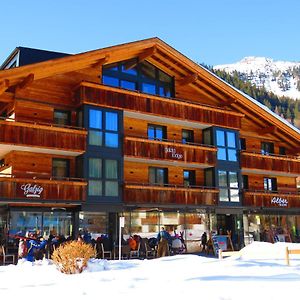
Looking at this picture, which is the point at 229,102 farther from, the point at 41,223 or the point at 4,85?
the point at 4,85

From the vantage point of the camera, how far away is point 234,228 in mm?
29141

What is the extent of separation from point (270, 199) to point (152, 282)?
19.7 metres

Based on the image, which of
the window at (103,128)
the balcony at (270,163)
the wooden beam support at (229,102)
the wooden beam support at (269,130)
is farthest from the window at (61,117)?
the wooden beam support at (269,130)

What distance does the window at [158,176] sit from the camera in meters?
26.6

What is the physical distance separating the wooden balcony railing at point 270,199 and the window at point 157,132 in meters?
6.47

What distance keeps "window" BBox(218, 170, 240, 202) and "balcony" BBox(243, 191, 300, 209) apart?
75 cm

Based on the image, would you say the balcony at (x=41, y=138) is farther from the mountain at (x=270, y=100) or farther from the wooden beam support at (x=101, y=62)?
the mountain at (x=270, y=100)

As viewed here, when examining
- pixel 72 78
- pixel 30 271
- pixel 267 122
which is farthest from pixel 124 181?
pixel 267 122

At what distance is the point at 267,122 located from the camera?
31.8 m

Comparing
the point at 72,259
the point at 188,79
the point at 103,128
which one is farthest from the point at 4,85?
the point at 188,79

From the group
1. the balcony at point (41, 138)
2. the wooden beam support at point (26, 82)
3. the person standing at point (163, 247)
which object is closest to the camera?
the balcony at point (41, 138)

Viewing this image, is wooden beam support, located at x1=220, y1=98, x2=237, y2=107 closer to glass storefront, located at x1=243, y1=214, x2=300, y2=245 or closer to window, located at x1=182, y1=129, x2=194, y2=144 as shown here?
window, located at x1=182, y1=129, x2=194, y2=144

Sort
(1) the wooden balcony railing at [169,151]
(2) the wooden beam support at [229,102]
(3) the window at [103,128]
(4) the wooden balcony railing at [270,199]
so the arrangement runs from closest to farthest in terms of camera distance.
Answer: (3) the window at [103,128] → (1) the wooden balcony railing at [169,151] → (4) the wooden balcony railing at [270,199] → (2) the wooden beam support at [229,102]

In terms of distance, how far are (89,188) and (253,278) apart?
12.3 metres
